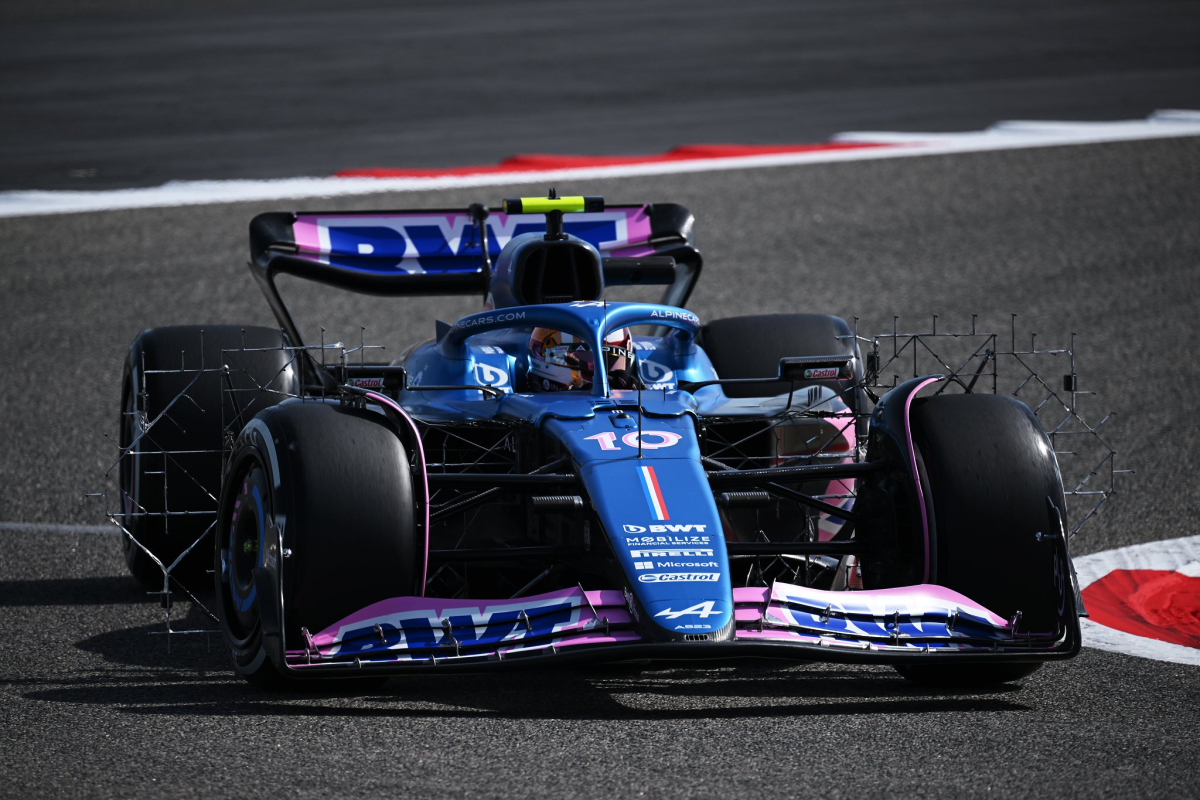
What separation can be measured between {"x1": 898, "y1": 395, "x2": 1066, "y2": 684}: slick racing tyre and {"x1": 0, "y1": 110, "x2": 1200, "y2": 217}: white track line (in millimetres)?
9744

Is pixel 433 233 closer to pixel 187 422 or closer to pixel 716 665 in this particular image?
pixel 187 422

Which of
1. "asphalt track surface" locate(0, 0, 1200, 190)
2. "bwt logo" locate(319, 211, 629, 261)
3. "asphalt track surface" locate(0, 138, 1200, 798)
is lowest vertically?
"asphalt track surface" locate(0, 138, 1200, 798)

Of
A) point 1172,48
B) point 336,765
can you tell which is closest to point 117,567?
point 336,765

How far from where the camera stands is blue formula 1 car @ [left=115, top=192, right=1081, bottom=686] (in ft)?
16.6

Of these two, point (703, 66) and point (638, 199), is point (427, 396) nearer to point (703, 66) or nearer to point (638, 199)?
point (638, 199)

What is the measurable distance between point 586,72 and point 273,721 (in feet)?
54.7

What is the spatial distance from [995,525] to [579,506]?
1280mm

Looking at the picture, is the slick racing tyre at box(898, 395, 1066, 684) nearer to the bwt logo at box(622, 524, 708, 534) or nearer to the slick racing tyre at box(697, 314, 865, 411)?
the bwt logo at box(622, 524, 708, 534)

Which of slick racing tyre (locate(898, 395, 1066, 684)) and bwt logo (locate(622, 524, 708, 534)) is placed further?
slick racing tyre (locate(898, 395, 1066, 684))

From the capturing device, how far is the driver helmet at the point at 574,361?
649 centimetres

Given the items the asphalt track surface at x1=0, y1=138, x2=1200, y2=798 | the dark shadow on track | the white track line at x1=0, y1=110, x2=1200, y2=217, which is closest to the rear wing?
the dark shadow on track

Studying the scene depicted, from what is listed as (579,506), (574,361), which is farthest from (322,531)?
(574,361)

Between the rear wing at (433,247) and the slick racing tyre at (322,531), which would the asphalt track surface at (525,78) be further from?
the slick racing tyre at (322,531)

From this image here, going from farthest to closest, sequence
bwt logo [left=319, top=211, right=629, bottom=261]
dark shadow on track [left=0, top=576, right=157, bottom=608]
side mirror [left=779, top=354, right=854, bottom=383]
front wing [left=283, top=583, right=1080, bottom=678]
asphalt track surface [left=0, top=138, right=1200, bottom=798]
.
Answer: bwt logo [left=319, top=211, right=629, bottom=261]
dark shadow on track [left=0, top=576, right=157, bottom=608]
side mirror [left=779, top=354, right=854, bottom=383]
front wing [left=283, top=583, right=1080, bottom=678]
asphalt track surface [left=0, top=138, right=1200, bottom=798]
